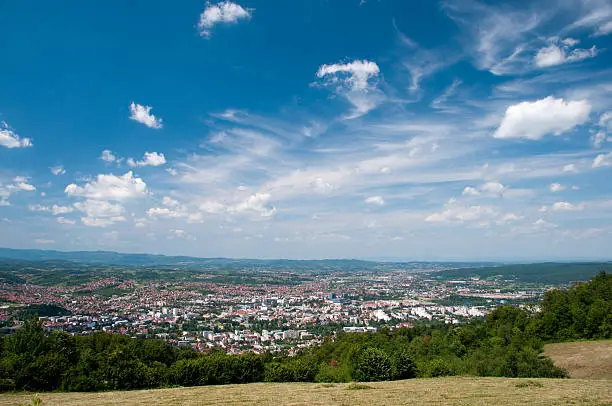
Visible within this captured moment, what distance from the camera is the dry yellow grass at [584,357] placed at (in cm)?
2880

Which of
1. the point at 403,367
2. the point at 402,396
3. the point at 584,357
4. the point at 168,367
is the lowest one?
the point at 168,367

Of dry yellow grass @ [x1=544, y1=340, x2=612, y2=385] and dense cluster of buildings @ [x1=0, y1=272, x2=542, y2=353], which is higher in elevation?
dry yellow grass @ [x1=544, y1=340, x2=612, y2=385]

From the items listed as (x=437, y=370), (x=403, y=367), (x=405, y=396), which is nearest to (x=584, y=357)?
(x=437, y=370)

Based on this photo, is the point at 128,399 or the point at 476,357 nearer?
the point at 128,399

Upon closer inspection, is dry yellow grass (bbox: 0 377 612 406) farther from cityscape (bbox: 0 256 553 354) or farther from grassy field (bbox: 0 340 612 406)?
cityscape (bbox: 0 256 553 354)

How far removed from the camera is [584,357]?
34.3 meters

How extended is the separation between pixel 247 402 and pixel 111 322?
71976mm

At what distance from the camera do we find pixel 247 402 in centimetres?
1620

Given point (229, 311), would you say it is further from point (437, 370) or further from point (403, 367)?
point (437, 370)

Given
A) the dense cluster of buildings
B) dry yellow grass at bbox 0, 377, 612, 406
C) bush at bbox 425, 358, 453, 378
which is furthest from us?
the dense cluster of buildings

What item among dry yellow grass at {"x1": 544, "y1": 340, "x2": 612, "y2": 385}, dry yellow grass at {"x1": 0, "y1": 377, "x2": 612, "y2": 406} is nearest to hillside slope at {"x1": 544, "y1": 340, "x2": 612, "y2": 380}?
dry yellow grass at {"x1": 544, "y1": 340, "x2": 612, "y2": 385}

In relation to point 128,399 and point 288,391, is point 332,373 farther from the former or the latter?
point 128,399

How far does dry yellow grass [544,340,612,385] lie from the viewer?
28797mm

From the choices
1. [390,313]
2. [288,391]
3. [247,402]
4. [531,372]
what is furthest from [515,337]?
[390,313]
